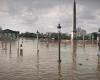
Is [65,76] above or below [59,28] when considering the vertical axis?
below

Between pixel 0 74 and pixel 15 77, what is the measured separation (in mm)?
2122

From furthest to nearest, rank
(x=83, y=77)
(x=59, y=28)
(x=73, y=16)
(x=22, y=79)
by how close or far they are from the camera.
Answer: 1. (x=73, y=16)
2. (x=59, y=28)
3. (x=83, y=77)
4. (x=22, y=79)

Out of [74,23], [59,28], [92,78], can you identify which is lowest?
[92,78]

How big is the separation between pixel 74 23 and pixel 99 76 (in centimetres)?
15103

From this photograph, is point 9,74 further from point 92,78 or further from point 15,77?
point 92,78

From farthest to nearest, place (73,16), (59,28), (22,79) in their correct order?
(73,16), (59,28), (22,79)

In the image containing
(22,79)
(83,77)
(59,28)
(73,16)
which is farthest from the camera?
(73,16)

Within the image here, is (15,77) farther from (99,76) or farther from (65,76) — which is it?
(99,76)

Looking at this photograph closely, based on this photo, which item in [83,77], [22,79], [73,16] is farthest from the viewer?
[73,16]

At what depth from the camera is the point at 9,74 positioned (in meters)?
22.9

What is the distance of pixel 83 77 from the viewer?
871 inches

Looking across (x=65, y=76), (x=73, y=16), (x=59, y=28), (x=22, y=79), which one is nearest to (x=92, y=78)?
(x=65, y=76)

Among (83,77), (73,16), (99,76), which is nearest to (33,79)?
(83,77)

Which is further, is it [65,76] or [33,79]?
[65,76]
